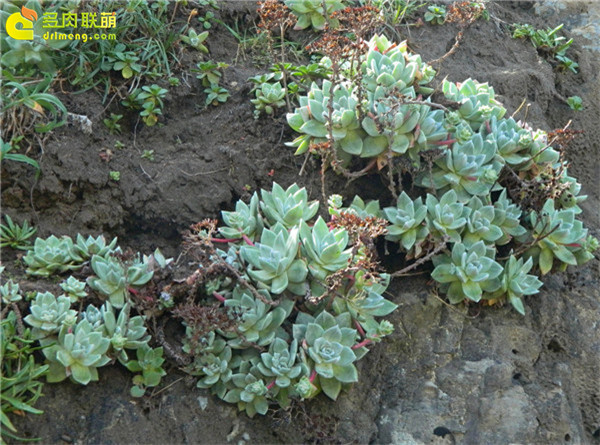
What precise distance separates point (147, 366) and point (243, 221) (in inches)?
31.5

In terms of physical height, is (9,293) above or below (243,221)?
below

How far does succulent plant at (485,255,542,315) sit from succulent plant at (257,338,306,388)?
1.20m

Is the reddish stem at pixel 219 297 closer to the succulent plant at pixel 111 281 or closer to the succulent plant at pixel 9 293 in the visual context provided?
the succulent plant at pixel 111 281

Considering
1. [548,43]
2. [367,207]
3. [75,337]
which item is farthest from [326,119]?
[548,43]

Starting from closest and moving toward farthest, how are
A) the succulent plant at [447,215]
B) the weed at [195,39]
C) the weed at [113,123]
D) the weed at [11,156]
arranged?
the weed at [11,156], the succulent plant at [447,215], the weed at [113,123], the weed at [195,39]

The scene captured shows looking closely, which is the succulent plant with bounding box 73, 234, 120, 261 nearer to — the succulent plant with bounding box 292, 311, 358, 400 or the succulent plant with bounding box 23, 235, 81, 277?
the succulent plant with bounding box 23, 235, 81, 277

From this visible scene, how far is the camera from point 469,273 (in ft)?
11.2

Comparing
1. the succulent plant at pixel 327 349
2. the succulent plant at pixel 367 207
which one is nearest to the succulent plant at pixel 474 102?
the succulent plant at pixel 367 207

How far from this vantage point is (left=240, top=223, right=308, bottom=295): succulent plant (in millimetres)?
3041

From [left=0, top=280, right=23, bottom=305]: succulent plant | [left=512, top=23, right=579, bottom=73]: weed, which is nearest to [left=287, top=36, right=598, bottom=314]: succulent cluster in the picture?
[left=0, top=280, right=23, bottom=305]: succulent plant

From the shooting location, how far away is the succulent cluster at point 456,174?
3502mm

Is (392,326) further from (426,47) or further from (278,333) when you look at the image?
(426,47)

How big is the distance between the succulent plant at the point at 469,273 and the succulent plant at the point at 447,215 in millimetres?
91

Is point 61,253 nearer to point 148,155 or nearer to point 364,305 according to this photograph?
point 148,155
